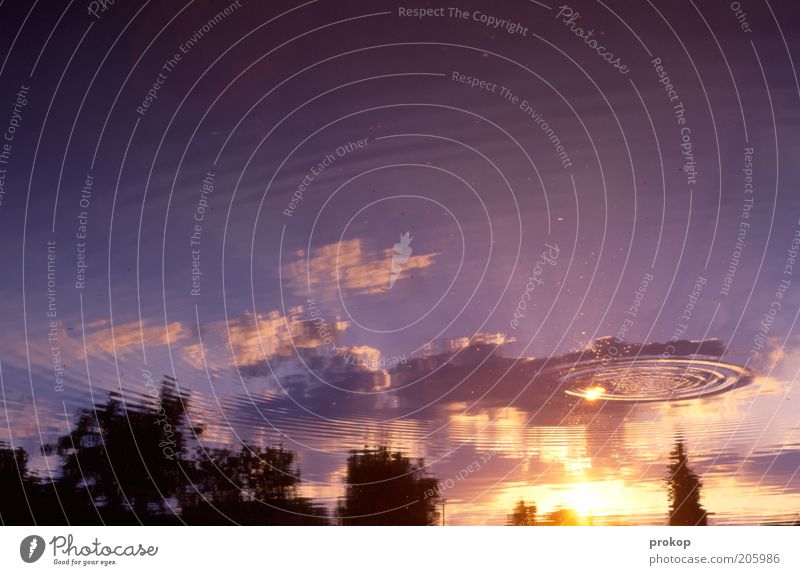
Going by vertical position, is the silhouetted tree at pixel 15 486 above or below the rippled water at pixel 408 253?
below

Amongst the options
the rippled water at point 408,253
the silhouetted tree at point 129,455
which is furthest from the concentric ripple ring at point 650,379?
the silhouetted tree at point 129,455

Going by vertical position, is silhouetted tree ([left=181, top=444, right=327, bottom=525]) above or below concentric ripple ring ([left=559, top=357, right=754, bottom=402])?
below

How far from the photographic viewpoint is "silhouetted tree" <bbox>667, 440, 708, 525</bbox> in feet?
22.9

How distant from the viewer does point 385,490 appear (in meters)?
7.03

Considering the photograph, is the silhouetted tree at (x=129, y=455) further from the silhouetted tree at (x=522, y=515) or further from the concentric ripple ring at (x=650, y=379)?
the concentric ripple ring at (x=650, y=379)

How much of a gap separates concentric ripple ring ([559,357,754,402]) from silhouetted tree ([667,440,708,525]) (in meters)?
0.57

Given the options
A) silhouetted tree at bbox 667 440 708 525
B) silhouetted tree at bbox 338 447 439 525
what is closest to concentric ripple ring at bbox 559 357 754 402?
silhouetted tree at bbox 667 440 708 525

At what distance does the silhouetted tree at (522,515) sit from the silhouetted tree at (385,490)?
0.60m

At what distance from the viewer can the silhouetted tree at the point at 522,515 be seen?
22.7ft

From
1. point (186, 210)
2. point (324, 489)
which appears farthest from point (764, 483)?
point (186, 210)

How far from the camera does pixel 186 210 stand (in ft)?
23.3

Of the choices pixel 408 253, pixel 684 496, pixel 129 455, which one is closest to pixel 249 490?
pixel 129 455

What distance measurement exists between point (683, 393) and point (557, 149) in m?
2.16

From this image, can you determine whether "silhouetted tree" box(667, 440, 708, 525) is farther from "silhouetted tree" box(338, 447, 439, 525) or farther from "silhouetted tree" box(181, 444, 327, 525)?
"silhouetted tree" box(181, 444, 327, 525)
